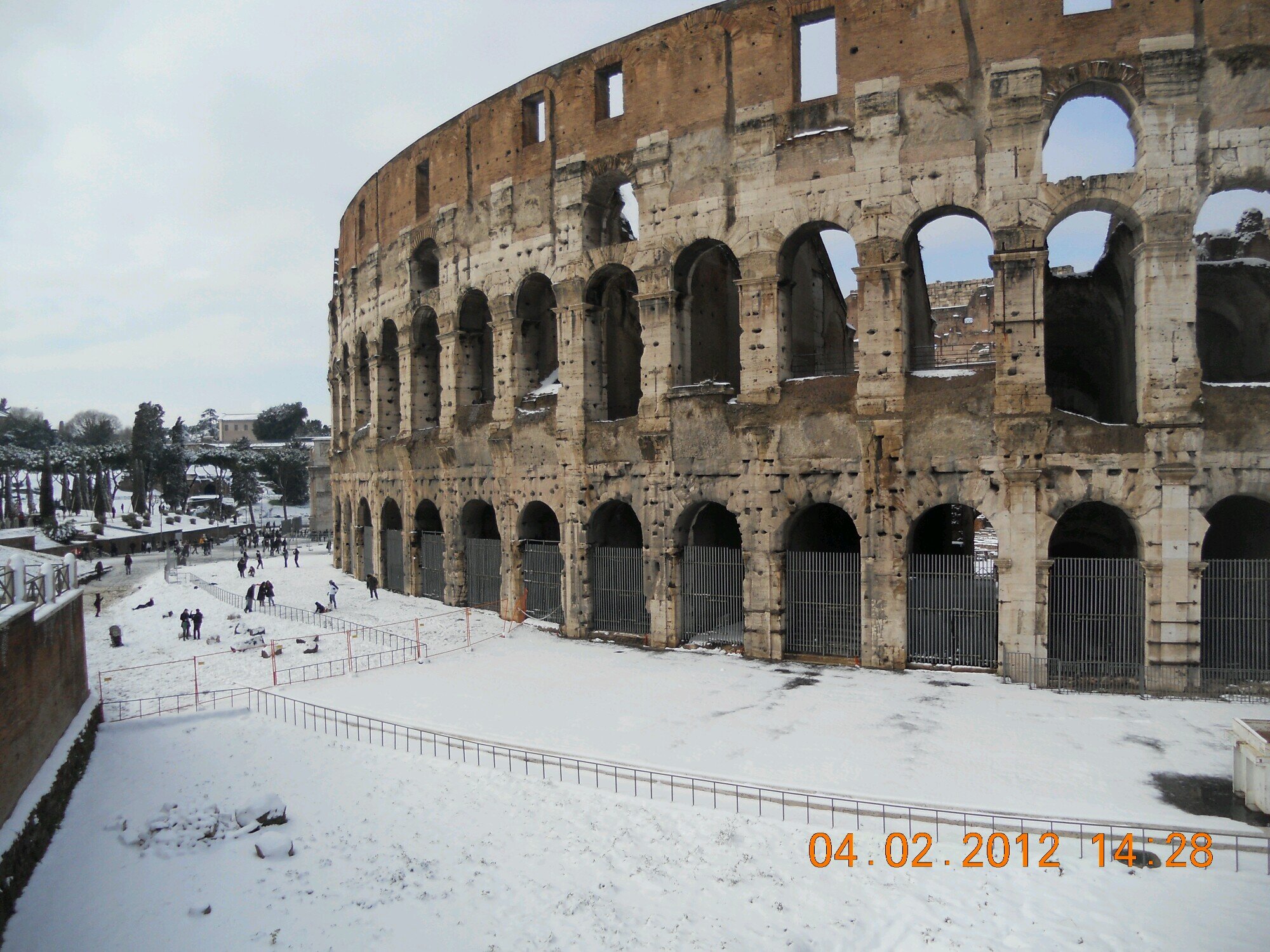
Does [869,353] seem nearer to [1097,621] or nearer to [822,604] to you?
[822,604]

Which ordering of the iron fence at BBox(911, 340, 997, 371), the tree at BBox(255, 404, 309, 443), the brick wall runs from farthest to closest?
1. the tree at BBox(255, 404, 309, 443)
2. the iron fence at BBox(911, 340, 997, 371)
3. the brick wall

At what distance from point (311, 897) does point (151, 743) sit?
6112 millimetres

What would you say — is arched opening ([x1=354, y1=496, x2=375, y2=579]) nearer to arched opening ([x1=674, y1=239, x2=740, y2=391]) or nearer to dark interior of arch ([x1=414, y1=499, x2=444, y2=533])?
dark interior of arch ([x1=414, y1=499, x2=444, y2=533])

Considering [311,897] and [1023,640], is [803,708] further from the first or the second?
[311,897]

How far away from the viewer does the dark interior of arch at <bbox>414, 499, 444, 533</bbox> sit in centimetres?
2533

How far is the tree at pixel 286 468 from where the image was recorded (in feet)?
242

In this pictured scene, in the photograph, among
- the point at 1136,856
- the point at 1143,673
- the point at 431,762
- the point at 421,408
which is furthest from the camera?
the point at 421,408

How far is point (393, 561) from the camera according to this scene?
89.7 feet

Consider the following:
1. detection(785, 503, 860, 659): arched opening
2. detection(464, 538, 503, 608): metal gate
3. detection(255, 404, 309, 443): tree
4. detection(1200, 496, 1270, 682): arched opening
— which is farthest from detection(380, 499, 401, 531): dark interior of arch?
detection(255, 404, 309, 443): tree

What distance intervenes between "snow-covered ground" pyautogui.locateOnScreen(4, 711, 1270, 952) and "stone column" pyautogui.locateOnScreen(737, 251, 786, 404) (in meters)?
9.45

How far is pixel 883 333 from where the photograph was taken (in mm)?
15430

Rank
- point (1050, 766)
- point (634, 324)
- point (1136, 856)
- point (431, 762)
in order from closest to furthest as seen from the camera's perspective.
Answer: point (1136, 856)
point (1050, 766)
point (431, 762)
point (634, 324)

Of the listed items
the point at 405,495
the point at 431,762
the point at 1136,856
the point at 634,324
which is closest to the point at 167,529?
the point at 405,495

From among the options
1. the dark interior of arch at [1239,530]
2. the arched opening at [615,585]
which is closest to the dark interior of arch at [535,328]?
the arched opening at [615,585]
